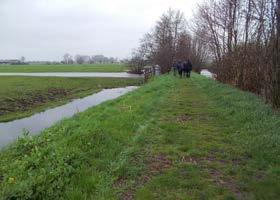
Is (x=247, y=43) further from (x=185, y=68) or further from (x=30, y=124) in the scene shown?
(x=185, y=68)

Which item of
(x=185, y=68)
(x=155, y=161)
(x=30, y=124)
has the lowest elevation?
(x=30, y=124)

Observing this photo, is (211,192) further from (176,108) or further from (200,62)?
(200,62)

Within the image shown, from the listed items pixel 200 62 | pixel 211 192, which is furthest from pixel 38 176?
pixel 200 62

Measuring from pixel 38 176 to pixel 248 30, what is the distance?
17.6 meters

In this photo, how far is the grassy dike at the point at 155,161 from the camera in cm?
609

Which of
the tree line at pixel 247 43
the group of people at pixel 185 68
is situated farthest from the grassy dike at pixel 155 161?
the group of people at pixel 185 68

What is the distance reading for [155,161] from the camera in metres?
7.63

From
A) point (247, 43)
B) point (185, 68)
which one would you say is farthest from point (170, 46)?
point (247, 43)

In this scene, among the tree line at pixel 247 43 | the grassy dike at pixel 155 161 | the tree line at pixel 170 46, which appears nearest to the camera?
the grassy dike at pixel 155 161

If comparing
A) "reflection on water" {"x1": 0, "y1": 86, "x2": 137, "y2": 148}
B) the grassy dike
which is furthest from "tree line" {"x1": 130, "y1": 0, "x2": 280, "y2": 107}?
"reflection on water" {"x1": 0, "y1": 86, "x2": 137, "y2": 148}

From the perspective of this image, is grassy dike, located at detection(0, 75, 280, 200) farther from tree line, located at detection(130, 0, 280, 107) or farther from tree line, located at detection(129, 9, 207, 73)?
tree line, located at detection(129, 9, 207, 73)

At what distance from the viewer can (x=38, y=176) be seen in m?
6.68

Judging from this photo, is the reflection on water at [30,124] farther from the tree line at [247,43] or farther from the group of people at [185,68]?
the group of people at [185,68]

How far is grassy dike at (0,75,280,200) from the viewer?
609 cm
